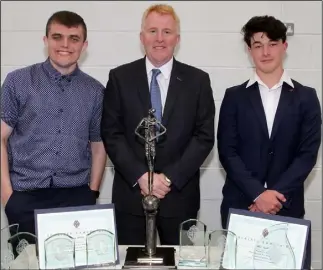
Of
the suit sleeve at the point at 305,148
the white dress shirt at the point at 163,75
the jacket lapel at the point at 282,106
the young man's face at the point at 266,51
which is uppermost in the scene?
the young man's face at the point at 266,51

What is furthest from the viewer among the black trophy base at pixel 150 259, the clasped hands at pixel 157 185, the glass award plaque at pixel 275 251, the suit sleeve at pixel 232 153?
the suit sleeve at pixel 232 153

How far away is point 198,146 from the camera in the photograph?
79.3 inches

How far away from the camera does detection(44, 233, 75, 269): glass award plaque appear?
1.45 meters

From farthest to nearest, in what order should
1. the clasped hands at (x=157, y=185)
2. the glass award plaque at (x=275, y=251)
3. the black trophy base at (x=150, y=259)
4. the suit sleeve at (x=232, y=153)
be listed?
the suit sleeve at (x=232, y=153) → the clasped hands at (x=157, y=185) → the black trophy base at (x=150, y=259) → the glass award plaque at (x=275, y=251)

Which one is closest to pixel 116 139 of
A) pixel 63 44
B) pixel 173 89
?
pixel 173 89

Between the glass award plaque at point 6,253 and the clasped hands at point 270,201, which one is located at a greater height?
the clasped hands at point 270,201

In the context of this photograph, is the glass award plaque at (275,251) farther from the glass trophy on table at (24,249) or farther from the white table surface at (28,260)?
the glass trophy on table at (24,249)

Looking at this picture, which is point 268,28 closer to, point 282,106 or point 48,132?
point 282,106

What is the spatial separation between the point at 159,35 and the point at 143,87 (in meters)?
0.25

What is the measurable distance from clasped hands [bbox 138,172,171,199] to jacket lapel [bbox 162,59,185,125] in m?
0.26

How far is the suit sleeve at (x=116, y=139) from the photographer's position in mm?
1949

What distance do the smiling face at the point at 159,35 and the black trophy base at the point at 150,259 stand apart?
888 mm

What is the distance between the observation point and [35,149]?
2025mm

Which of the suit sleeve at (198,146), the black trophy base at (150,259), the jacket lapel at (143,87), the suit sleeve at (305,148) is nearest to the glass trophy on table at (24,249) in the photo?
the black trophy base at (150,259)
